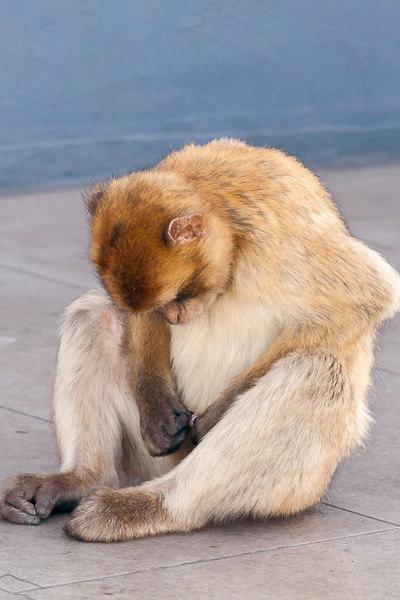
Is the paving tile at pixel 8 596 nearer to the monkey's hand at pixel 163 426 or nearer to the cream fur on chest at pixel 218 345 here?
the monkey's hand at pixel 163 426

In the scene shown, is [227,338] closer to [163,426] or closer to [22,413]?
[163,426]

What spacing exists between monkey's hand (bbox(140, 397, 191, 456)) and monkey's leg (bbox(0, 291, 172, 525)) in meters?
0.20

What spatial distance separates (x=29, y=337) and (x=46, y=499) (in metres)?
2.43

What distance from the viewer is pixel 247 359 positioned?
15.8 feet

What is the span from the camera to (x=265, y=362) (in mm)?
4680

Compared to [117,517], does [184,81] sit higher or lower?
higher

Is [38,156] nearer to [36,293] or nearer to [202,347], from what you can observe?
[36,293]

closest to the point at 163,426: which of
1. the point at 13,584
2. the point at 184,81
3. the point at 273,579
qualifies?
the point at 273,579

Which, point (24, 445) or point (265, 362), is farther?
point (24, 445)

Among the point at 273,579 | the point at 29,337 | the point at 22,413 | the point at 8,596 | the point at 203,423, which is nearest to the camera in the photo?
the point at 8,596

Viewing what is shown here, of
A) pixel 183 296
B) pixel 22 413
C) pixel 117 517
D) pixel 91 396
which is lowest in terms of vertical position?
pixel 22 413

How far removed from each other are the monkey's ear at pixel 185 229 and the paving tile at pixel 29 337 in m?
1.87

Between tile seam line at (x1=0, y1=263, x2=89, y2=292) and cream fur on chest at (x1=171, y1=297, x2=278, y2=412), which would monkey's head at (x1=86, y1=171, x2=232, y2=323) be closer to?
cream fur on chest at (x1=171, y1=297, x2=278, y2=412)

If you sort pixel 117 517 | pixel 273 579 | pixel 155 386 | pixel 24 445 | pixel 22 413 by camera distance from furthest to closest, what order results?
pixel 22 413, pixel 24 445, pixel 155 386, pixel 117 517, pixel 273 579
